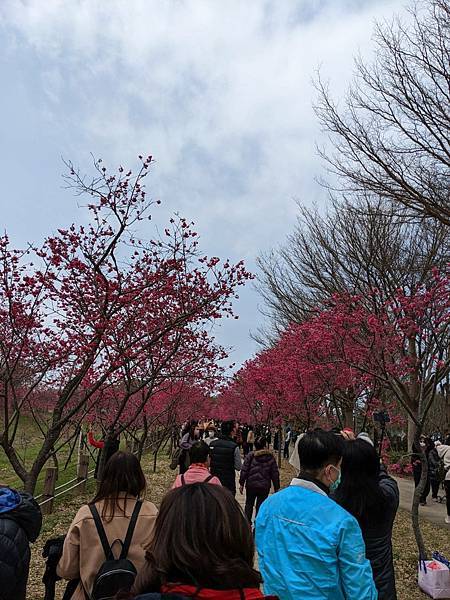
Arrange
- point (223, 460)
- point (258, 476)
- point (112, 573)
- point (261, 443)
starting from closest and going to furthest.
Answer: point (112, 573) → point (223, 460) → point (258, 476) → point (261, 443)

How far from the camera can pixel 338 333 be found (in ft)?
32.4

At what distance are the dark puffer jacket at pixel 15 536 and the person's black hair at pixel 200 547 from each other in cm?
122

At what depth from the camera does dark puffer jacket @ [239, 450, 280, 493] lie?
7227 mm

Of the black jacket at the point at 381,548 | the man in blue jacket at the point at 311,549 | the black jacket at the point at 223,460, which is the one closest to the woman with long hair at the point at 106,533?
the man in blue jacket at the point at 311,549

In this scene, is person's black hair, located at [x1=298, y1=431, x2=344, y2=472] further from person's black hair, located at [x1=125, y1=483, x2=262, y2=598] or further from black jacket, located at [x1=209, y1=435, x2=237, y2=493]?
black jacket, located at [x1=209, y1=435, x2=237, y2=493]

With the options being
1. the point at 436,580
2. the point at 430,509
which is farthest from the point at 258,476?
the point at 430,509

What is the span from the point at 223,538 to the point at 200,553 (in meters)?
0.07

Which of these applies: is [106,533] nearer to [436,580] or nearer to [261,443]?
[436,580]

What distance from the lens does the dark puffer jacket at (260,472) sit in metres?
7.23

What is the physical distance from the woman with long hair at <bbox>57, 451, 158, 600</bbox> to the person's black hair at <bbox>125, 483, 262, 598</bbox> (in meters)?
1.05

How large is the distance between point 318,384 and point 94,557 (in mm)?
12091

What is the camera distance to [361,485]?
3.01 metres

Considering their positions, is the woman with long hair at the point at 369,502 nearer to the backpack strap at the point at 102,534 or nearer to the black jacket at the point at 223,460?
the backpack strap at the point at 102,534

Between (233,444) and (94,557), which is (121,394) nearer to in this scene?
(233,444)
